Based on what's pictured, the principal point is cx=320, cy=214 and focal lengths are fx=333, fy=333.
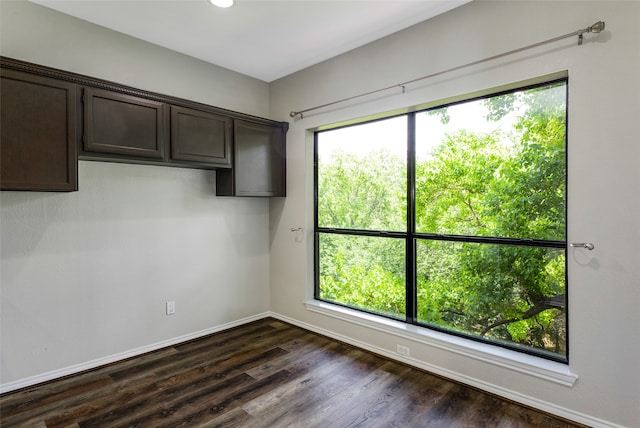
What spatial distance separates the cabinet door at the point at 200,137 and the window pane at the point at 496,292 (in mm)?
2034

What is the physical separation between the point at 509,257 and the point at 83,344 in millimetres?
3323

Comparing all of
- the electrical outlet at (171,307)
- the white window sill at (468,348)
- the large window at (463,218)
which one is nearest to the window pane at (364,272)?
the large window at (463,218)

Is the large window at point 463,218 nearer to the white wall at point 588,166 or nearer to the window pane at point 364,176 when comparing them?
the window pane at point 364,176

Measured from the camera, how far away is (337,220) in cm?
352

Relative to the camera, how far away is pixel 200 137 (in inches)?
119

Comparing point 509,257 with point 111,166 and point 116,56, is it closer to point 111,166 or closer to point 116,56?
point 111,166

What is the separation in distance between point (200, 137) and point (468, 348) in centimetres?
281

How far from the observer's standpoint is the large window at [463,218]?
7.34ft

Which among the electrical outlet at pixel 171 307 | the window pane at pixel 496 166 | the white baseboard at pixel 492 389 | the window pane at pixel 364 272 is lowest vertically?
the white baseboard at pixel 492 389

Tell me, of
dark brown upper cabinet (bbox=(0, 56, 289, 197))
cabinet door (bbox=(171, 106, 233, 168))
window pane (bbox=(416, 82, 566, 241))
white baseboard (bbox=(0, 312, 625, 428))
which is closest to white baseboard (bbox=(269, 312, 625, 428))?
white baseboard (bbox=(0, 312, 625, 428))

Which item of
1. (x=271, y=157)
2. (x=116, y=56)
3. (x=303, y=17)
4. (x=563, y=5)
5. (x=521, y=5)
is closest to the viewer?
(x=563, y=5)

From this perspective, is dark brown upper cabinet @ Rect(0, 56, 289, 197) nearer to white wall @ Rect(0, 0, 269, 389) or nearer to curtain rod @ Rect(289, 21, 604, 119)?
white wall @ Rect(0, 0, 269, 389)

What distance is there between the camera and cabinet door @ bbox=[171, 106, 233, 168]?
288cm

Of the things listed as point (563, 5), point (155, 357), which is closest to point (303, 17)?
point (563, 5)
